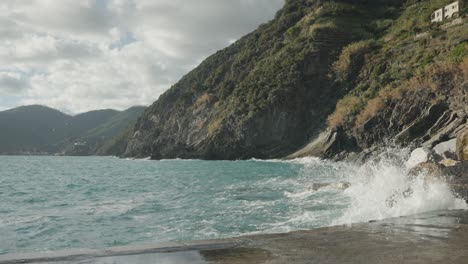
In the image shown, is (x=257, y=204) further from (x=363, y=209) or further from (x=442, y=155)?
(x=442, y=155)

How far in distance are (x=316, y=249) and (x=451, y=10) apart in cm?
8737

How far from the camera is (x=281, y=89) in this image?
299 feet

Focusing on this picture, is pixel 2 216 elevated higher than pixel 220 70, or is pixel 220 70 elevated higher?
pixel 220 70

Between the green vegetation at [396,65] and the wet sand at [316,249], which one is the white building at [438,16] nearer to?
the green vegetation at [396,65]

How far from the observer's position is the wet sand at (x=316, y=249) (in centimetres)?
745

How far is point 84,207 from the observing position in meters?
23.0

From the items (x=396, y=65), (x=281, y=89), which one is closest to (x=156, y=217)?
(x=396, y=65)

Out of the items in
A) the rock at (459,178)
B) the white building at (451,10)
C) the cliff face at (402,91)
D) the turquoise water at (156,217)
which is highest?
the white building at (451,10)

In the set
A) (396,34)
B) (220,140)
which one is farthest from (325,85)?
(220,140)

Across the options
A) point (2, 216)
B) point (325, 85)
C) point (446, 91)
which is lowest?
point (2, 216)

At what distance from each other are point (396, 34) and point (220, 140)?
146 feet

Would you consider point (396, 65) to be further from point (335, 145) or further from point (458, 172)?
point (458, 172)

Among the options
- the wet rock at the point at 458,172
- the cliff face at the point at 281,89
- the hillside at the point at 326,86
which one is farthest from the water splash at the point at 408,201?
the cliff face at the point at 281,89

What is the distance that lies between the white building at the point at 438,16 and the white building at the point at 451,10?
2.43 ft
